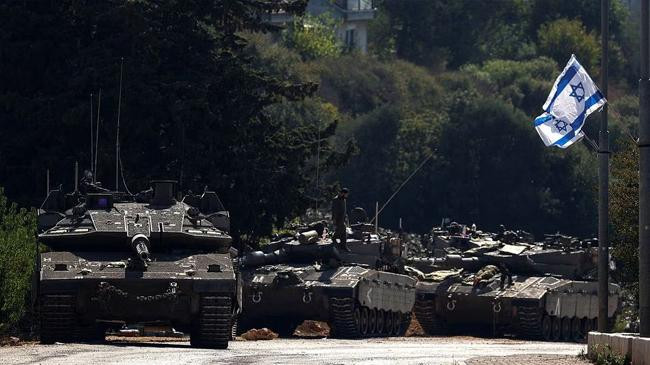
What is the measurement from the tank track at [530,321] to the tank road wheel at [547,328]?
538 millimetres

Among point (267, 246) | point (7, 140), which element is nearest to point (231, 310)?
point (267, 246)

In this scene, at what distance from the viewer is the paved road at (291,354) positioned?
87.5 feet

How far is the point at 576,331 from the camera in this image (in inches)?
1828

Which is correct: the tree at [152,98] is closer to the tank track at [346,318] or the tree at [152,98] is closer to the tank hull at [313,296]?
the tank hull at [313,296]

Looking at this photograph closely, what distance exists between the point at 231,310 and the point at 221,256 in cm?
113

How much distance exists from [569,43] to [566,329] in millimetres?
76172

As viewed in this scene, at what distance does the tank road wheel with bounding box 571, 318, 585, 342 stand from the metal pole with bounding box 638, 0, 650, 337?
64.3 ft

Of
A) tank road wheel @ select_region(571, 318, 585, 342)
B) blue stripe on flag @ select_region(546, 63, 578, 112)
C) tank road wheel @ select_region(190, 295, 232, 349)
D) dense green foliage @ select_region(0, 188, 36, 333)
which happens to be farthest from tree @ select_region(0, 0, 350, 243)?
blue stripe on flag @ select_region(546, 63, 578, 112)

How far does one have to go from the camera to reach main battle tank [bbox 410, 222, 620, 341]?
4319 centimetres

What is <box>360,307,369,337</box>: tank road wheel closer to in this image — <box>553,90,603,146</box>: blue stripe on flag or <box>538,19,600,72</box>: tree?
<box>553,90,603,146</box>: blue stripe on flag

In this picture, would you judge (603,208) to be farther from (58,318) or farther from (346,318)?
(346,318)

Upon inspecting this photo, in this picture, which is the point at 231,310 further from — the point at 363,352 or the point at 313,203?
the point at 313,203

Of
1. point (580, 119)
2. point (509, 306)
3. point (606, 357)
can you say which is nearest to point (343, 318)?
point (509, 306)

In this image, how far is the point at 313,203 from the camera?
166 feet
